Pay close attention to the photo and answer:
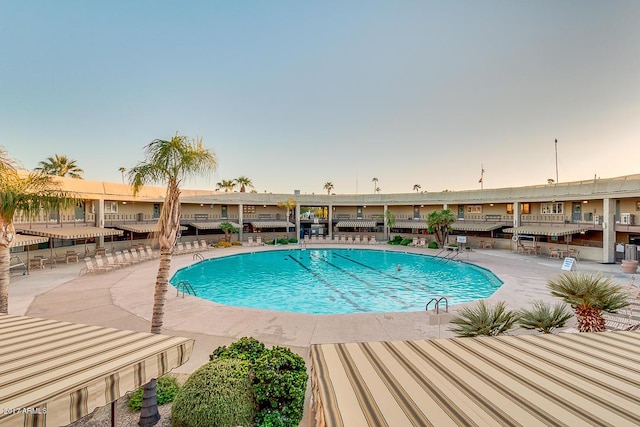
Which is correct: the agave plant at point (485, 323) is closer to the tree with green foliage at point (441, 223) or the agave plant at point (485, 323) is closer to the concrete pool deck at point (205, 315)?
the concrete pool deck at point (205, 315)

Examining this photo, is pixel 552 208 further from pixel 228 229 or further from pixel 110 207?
pixel 110 207

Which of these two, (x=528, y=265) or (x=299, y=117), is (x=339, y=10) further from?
(x=528, y=265)

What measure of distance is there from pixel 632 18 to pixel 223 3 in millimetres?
23836

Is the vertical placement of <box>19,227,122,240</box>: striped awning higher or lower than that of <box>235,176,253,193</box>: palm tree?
lower

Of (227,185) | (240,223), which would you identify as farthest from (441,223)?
(227,185)

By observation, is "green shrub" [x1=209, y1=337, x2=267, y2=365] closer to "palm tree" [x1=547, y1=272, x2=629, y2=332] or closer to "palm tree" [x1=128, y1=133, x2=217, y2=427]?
"palm tree" [x1=128, y1=133, x2=217, y2=427]

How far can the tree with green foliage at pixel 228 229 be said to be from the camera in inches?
1159

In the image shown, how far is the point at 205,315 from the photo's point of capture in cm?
Result: 880

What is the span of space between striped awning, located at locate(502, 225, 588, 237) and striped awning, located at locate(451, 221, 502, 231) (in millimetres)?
1209

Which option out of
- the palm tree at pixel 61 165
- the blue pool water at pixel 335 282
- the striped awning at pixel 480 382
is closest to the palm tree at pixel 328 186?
the blue pool water at pixel 335 282

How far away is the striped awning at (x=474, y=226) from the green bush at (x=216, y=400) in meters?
27.2

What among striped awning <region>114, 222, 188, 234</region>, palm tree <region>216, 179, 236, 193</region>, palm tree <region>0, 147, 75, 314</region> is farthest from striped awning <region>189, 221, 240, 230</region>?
palm tree <region>0, 147, 75, 314</region>

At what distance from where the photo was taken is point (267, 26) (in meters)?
18.8

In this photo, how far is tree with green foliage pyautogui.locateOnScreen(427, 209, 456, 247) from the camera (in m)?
25.8
